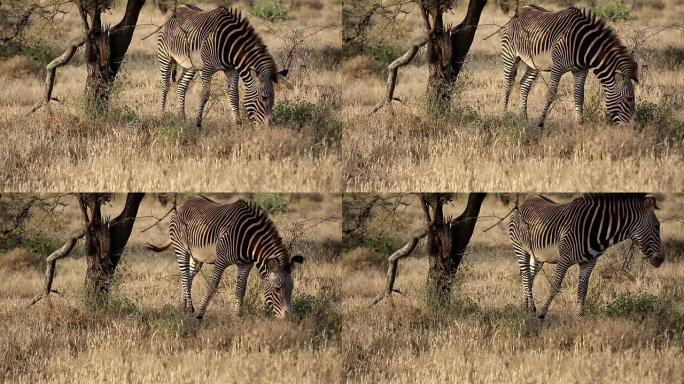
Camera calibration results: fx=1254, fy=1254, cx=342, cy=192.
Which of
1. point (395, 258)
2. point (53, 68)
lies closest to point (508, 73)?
point (395, 258)

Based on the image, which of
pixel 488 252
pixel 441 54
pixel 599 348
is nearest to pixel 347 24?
pixel 441 54

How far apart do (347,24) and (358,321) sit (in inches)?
147

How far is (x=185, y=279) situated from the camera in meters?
15.6

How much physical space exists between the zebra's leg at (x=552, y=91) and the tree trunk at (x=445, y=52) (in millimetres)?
1103

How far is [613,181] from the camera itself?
14.9 m

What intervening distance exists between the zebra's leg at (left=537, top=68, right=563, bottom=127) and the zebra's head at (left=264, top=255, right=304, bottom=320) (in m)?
3.49

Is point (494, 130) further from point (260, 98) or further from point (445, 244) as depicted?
point (260, 98)

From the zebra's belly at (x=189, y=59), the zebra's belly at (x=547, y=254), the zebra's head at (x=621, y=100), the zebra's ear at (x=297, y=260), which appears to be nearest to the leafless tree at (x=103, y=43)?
the zebra's belly at (x=189, y=59)

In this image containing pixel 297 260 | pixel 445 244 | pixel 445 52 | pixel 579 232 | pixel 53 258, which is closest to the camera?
pixel 297 260

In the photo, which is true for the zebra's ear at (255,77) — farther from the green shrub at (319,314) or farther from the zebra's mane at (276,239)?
the green shrub at (319,314)

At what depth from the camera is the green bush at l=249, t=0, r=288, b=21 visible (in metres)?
16.0

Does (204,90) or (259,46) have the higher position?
(259,46)

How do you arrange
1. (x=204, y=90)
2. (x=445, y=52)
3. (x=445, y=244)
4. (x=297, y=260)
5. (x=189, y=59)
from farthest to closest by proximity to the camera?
(x=189, y=59), (x=204, y=90), (x=445, y=244), (x=445, y=52), (x=297, y=260)

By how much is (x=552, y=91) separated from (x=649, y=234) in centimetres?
212
